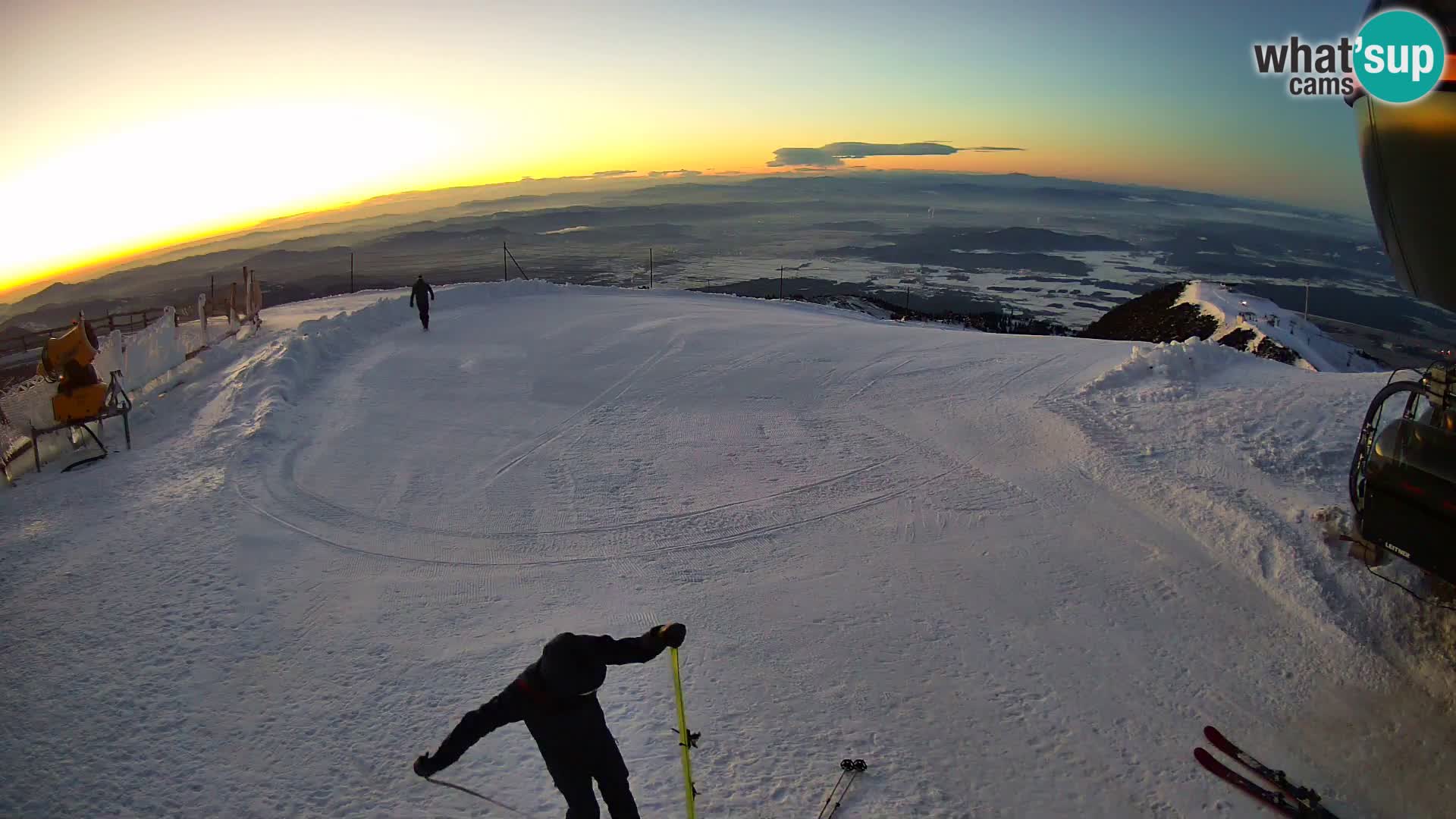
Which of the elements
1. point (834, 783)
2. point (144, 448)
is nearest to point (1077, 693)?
point (834, 783)

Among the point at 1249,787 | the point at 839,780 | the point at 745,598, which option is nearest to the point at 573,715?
the point at 839,780

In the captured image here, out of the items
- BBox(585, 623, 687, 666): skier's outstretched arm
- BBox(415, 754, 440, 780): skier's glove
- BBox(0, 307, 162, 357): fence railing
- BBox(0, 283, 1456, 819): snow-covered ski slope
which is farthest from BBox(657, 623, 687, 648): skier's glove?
BBox(0, 307, 162, 357): fence railing

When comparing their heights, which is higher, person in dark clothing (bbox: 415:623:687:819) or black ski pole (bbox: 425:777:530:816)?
person in dark clothing (bbox: 415:623:687:819)

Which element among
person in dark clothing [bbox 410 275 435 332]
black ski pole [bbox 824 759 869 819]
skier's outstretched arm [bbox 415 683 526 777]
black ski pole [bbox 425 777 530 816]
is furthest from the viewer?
person in dark clothing [bbox 410 275 435 332]

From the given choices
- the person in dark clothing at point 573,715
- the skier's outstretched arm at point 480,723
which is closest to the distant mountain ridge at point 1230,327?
the person in dark clothing at point 573,715

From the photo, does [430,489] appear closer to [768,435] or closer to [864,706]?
[768,435]

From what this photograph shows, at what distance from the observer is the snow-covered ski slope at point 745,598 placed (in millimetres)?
5539

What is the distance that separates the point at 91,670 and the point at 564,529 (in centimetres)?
487

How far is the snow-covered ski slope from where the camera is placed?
5.54 m

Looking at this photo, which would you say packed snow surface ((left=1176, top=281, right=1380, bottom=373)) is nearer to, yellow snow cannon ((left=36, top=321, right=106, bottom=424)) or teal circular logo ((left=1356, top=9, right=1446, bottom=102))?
teal circular logo ((left=1356, top=9, right=1446, bottom=102))

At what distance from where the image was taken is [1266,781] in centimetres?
553

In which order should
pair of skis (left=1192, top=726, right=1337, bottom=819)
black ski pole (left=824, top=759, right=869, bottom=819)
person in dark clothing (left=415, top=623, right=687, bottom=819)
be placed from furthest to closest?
black ski pole (left=824, top=759, right=869, bottom=819) → pair of skis (left=1192, top=726, right=1337, bottom=819) → person in dark clothing (left=415, top=623, right=687, bottom=819)

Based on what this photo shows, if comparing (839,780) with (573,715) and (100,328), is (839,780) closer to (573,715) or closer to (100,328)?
(573,715)

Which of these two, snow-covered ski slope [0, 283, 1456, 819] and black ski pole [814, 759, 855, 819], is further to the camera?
snow-covered ski slope [0, 283, 1456, 819]
